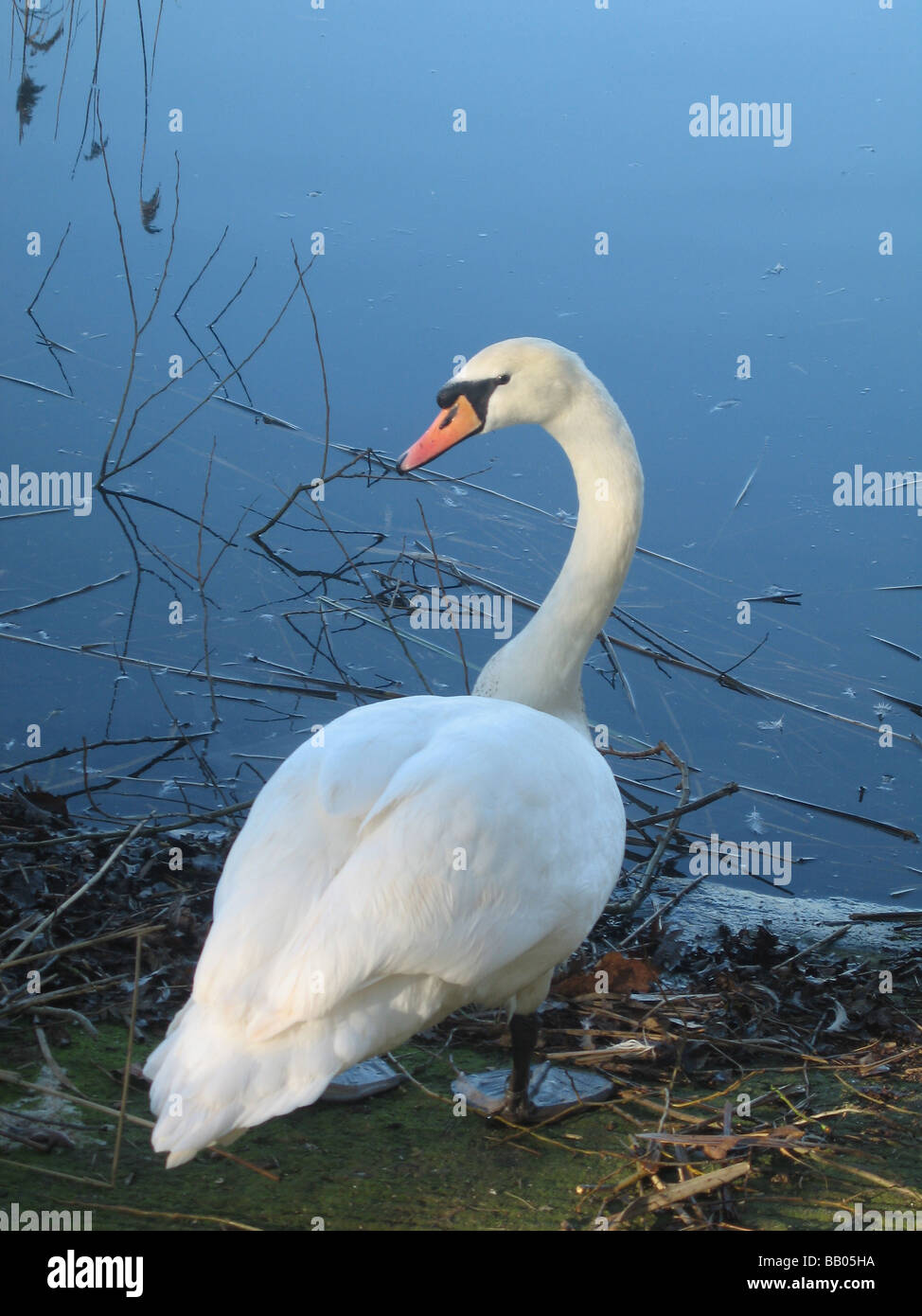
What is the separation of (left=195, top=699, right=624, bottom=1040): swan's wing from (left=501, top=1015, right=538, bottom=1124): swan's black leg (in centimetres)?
31

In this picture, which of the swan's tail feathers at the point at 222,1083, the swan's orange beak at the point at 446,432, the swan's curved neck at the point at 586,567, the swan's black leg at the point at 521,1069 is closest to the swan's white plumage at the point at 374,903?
the swan's tail feathers at the point at 222,1083

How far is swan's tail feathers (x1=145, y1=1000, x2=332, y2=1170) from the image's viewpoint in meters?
2.35

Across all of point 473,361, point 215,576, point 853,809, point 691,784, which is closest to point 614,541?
point 473,361

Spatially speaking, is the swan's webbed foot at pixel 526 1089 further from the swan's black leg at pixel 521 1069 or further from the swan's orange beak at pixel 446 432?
the swan's orange beak at pixel 446 432

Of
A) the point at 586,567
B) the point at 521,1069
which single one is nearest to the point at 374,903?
the point at 521,1069

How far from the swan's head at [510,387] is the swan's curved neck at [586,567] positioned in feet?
0.21

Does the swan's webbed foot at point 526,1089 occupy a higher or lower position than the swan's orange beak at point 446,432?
lower

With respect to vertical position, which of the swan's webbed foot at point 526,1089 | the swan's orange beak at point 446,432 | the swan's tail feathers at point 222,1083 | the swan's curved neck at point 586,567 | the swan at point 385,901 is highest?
the swan's orange beak at point 446,432

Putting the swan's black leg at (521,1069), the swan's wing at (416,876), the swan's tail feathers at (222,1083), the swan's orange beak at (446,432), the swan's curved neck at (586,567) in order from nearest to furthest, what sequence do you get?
the swan's tail feathers at (222,1083) < the swan's wing at (416,876) < the swan's black leg at (521,1069) < the swan's curved neck at (586,567) < the swan's orange beak at (446,432)

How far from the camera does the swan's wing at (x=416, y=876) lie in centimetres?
252

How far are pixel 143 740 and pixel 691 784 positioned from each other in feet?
6.89

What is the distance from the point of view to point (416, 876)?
260 centimetres

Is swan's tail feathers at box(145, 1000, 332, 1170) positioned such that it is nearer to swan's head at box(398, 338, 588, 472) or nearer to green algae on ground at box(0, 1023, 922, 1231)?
green algae on ground at box(0, 1023, 922, 1231)

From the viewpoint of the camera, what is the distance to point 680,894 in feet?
14.5
